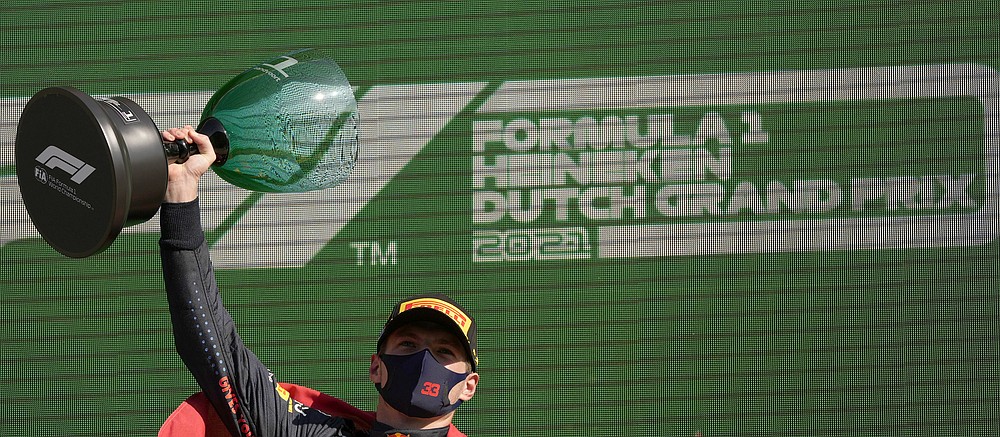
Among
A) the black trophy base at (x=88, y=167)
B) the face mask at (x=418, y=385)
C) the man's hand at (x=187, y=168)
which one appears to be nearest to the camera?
the black trophy base at (x=88, y=167)

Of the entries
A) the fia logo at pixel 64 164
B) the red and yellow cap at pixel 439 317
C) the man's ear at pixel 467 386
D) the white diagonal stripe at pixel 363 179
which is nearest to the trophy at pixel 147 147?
the fia logo at pixel 64 164

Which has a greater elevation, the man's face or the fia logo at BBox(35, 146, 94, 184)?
the fia logo at BBox(35, 146, 94, 184)

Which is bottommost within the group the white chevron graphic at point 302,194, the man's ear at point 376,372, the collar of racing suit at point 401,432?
the collar of racing suit at point 401,432

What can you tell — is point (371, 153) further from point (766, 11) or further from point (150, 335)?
point (766, 11)

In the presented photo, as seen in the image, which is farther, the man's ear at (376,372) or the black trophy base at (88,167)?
the man's ear at (376,372)

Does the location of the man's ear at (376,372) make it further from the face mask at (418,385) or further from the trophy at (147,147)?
the trophy at (147,147)

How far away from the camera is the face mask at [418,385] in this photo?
1.62 meters

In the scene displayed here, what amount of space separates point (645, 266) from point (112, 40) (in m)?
1.36

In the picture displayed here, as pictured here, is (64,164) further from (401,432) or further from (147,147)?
(401,432)

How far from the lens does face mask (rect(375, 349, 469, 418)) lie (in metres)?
1.62

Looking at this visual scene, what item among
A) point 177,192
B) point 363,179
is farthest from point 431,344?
point 363,179

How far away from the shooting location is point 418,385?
1.63 m

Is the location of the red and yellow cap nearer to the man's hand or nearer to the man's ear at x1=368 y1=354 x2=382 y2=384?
the man's ear at x1=368 y1=354 x2=382 y2=384

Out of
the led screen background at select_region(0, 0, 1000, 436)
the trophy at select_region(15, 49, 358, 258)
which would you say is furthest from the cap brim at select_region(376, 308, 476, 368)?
the led screen background at select_region(0, 0, 1000, 436)
